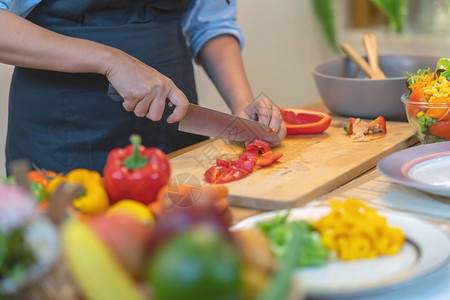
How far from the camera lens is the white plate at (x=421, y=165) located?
1.26 m

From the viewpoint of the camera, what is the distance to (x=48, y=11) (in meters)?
1.67

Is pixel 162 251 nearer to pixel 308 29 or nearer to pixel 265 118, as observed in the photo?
Result: pixel 265 118

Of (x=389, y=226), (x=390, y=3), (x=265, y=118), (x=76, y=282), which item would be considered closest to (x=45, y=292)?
(x=76, y=282)

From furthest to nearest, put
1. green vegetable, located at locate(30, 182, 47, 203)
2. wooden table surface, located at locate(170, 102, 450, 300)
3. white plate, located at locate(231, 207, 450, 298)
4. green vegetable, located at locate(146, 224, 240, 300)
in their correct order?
wooden table surface, located at locate(170, 102, 450, 300)
green vegetable, located at locate(30, 182, 47, 203)
white plate, located at locate(231, 207, 450, 298)
green vegetable, located at locate(146, 224, 240, 300)

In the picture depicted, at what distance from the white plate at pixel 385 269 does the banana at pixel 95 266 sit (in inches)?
9.2

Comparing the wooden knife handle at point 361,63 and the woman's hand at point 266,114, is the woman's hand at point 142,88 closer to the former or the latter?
the woman's hand at point 266,114

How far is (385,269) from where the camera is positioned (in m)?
0.85

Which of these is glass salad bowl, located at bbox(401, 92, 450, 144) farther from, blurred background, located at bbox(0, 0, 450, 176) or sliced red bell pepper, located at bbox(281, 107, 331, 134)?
blurred background, located at bbox(0, 0, 450, 176)

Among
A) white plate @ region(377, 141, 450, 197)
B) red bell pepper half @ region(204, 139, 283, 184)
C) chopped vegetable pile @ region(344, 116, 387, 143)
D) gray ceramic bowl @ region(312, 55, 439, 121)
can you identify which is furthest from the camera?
gray ceramic bowl @ region(312, 55, 439, 121)

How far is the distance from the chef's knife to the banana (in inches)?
37.5

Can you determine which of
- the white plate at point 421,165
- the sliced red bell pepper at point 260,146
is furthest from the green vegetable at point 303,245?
the sliced red bell pepper at point 260,146

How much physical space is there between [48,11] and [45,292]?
1141 mm

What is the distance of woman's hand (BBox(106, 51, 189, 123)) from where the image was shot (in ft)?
4.98

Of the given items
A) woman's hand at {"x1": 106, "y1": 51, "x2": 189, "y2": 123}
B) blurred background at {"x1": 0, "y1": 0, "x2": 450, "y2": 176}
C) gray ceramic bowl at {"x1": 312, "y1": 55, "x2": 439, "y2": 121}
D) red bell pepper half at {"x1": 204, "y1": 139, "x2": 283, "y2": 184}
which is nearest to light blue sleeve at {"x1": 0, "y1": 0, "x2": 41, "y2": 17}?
woman's hand at {"x1": 106, "y1": 51, "x2": 189, "y2": 123}
